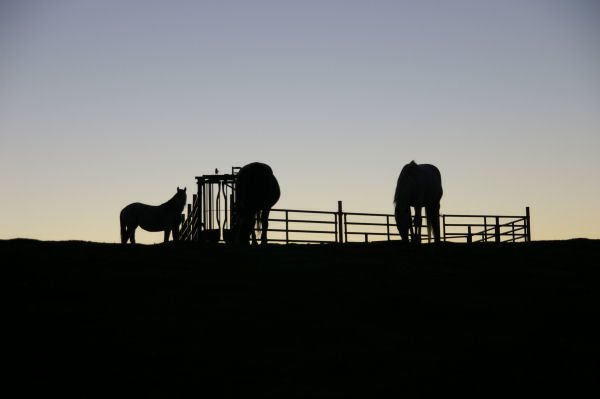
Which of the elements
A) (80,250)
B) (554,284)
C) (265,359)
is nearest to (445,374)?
(265,359)

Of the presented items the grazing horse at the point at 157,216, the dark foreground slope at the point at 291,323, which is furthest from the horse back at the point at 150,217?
the dark foreground slope at the point at 291,323

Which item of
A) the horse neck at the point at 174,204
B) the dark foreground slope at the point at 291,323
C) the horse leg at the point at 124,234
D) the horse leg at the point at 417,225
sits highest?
the horse neck at the point at 174,204

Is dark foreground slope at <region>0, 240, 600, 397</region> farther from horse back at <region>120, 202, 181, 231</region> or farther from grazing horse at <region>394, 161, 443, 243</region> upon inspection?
horse back at <region>120, 202, 181, 231</region>

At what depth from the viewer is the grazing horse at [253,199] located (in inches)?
831

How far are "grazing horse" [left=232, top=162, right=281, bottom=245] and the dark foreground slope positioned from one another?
4631mm

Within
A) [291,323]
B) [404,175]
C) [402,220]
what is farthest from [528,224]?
[291,323]

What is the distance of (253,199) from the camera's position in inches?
829

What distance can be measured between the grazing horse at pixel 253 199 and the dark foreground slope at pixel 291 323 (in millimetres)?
4631

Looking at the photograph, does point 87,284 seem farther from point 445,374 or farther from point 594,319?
point 594,319

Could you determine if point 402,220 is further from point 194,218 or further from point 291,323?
point 291,323

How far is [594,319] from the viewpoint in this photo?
481 inches

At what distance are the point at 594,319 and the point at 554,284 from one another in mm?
2439

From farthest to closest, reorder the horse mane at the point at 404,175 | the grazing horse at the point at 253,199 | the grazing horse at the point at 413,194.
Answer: the horse mane at the point at 404,175 < the grazing horse at the point at 413,194 < the grazing horse at the point at 253,199

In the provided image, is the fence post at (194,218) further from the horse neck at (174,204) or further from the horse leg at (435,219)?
the horse leg at (435,219)
